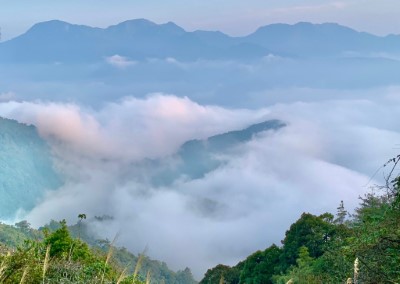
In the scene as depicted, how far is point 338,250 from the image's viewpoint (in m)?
16.3

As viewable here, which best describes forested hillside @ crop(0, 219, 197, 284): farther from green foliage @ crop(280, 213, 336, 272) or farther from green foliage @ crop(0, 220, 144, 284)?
green foliage @ crop(280, 213, 336, 272)

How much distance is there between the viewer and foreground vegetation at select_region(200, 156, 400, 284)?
8.35 metres

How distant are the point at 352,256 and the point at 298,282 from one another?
1211cm

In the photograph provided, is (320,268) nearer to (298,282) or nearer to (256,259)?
(298,282)

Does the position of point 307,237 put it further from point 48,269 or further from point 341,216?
point 48,269

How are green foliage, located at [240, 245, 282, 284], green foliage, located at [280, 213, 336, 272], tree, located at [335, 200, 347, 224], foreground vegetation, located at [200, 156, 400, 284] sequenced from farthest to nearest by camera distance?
1. tree, located at [335, 200, 347, 224]
2. green foliage, located at [240, 245, 282, 284]
3. green foliage, located at [280, 213, 336, 272]
4. foreground vegetation, located at [200, 156, 400, 284]

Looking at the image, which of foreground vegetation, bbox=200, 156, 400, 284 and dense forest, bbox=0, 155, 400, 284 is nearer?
dense forest, bbox=0, 155, 400, 284

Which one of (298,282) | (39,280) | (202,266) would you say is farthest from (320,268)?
(202,266)

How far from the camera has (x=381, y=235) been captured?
8289mm

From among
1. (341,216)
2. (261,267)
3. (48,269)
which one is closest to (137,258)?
(48,269)

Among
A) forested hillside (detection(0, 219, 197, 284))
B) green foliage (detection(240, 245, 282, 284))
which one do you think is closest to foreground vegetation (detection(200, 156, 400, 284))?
green foliage (detection(240, 245, 282, 284))

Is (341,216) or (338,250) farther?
(341,216)

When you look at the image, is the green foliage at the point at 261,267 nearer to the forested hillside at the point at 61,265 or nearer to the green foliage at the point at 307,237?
the green foliage at the point at 307,237


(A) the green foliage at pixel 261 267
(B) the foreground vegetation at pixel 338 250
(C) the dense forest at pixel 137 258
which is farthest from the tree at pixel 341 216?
(A) the green foliage at pixel 261 267
